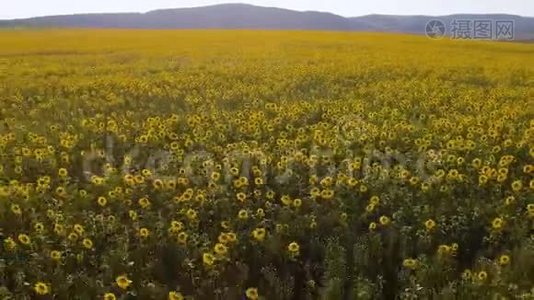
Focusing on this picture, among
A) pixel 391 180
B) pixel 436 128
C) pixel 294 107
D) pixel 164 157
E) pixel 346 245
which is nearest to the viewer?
pixel 346 245

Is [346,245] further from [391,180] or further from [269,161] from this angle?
[269,161]

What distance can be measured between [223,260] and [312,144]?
3.91 meters

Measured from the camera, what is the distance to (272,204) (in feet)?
23.2

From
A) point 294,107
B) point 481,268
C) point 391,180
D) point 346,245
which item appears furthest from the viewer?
point 294,107

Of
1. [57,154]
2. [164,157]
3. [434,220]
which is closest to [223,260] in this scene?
[434,220]

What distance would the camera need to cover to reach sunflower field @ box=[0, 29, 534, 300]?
5.57 metres

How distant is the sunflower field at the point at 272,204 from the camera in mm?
5574

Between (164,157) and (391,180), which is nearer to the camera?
(391,180)

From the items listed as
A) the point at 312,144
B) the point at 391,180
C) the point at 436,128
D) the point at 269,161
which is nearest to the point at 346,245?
the point at 391,180

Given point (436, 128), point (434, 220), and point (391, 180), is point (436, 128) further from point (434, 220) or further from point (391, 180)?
point (434, 220)

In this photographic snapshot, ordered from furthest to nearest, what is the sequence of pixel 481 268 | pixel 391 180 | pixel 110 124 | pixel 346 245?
pixel 110 124
pixel 391 180
pixel 346 245
pixel 481 268

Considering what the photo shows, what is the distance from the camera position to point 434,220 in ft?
21.6

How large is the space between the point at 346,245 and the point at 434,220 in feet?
3.33

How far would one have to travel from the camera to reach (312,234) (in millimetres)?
6414
